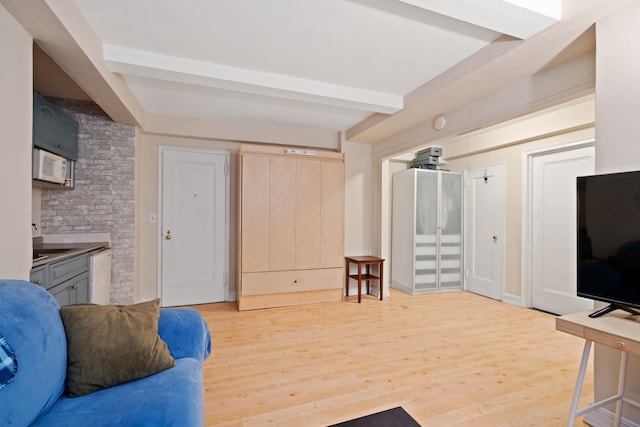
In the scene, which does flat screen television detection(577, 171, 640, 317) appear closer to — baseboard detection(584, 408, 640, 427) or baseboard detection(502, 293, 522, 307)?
baseboard detection(584, 408, 640, 427)

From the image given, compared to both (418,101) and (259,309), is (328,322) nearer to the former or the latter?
(259,309)

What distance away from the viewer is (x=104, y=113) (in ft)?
10.9

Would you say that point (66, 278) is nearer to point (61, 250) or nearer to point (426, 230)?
point (61, 250)

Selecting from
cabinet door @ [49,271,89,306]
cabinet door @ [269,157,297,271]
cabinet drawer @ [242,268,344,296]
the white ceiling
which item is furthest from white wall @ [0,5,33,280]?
cabinet door @ [269,157,297,271]

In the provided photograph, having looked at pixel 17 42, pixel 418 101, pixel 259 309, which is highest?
pixel 418 101

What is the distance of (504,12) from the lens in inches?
64.6

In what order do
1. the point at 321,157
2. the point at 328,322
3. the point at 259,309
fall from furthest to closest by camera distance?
1. the point at 321,157
2. the point at 259,309
3. the point at 328,322

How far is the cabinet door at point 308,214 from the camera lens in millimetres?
3928

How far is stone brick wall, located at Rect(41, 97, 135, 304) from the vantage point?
3188 millimetres

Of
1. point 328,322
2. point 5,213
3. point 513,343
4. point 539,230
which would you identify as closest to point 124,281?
point 5,213

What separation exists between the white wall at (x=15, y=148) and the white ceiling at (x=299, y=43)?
0.48 metres

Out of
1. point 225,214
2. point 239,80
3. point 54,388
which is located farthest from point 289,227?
point 54,388

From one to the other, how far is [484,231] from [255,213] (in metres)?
3.43

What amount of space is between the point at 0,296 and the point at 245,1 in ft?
6.03
